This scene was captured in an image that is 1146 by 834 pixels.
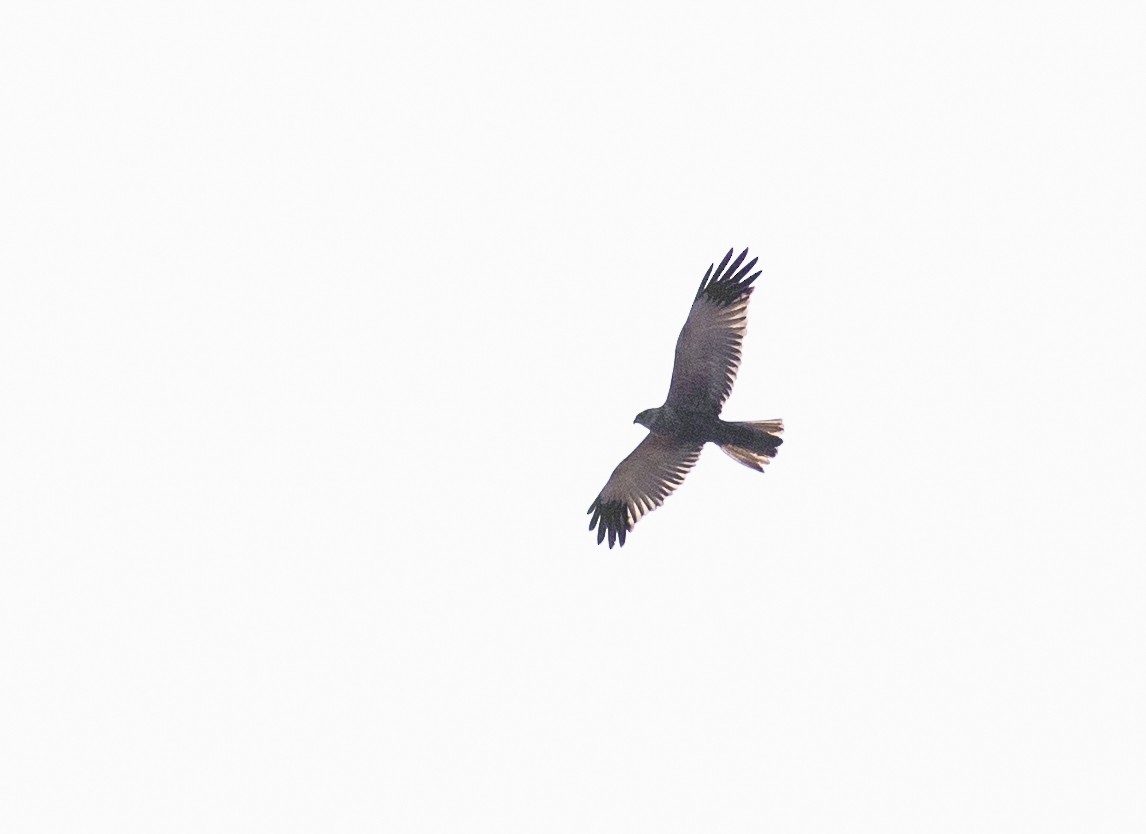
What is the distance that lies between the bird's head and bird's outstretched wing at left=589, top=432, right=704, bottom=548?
24 centimetres

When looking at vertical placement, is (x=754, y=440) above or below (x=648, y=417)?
below

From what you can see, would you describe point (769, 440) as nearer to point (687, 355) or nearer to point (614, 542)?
point (687, 355)

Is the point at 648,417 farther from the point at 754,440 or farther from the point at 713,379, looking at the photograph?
the point at 754,440

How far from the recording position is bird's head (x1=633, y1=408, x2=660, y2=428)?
56.3 feet

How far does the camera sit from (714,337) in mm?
16859

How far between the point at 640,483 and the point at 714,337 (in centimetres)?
200

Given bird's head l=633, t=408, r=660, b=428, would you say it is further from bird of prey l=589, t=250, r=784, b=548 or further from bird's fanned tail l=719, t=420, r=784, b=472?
bird's fanned tail l=719, t=420, r=784, b=472

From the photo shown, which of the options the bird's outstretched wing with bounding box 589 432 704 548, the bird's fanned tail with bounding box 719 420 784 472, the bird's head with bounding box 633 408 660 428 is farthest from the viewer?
the bird's outstretched wing with bounding box 589 432 704 548

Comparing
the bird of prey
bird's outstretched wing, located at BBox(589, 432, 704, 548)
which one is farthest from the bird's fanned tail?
bird's outstretched wing, located at BBox(589, 432, 704, 548)

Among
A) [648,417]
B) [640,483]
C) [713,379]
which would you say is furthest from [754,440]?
[640,483]

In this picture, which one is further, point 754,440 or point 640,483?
point 640,483

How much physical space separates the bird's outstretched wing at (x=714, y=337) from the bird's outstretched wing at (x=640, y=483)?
30.7 inches

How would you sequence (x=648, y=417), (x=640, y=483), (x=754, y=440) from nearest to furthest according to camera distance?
(x=754, y=440)
(x=648, y=417)
(x=640, y=483)

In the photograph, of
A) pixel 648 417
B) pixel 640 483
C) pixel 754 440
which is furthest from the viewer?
pixel 640 483
